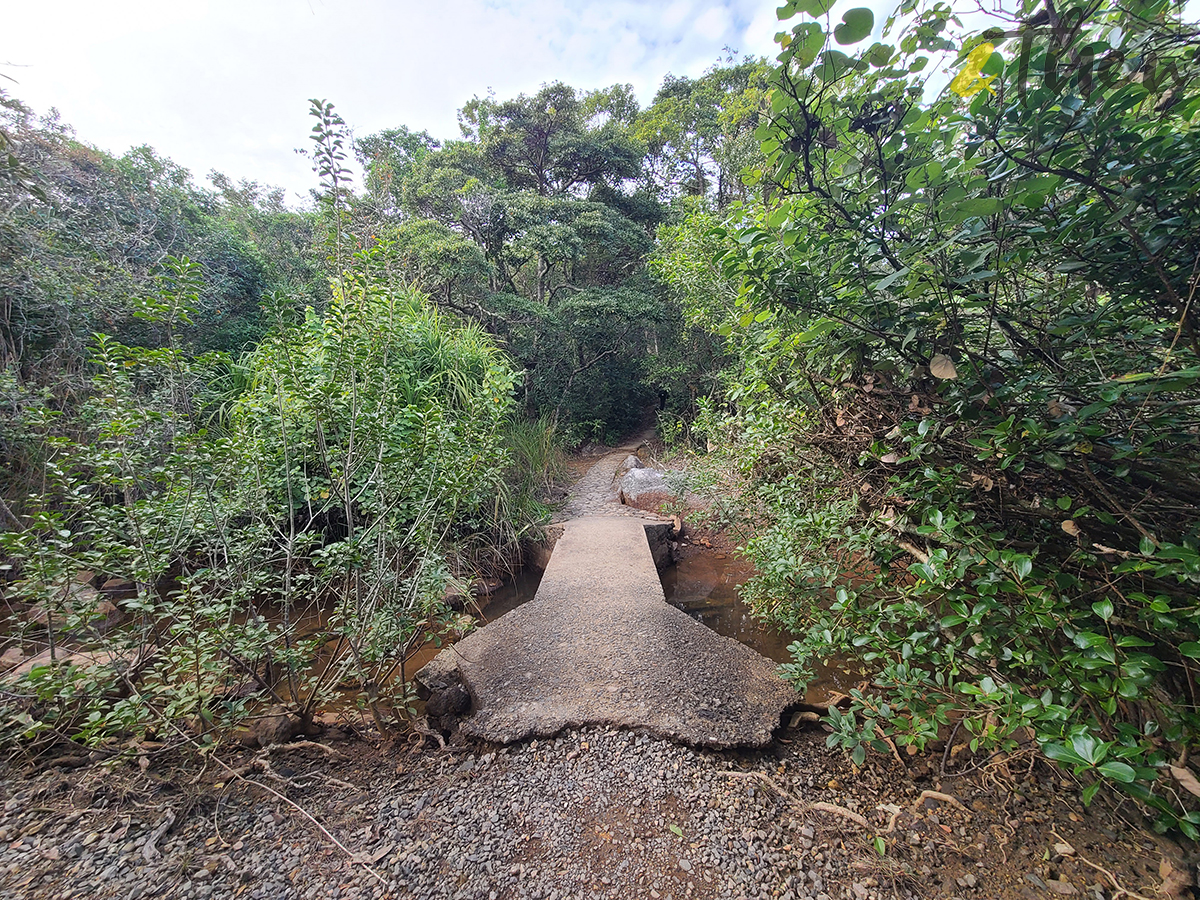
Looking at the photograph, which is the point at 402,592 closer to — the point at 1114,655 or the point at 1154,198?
the point at 1114,655

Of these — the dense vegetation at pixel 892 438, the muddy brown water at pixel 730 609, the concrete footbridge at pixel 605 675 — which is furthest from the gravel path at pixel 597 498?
the dense vegetation at pixel 892 438

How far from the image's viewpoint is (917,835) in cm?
116

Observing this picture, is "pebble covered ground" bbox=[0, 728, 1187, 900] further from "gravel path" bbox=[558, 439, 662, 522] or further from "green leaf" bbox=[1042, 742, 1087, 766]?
"gravel path" bbox=[558, 439, 662, 522]

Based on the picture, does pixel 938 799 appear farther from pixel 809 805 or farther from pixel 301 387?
pixel 301 387

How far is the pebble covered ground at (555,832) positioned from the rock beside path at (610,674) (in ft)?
0.38

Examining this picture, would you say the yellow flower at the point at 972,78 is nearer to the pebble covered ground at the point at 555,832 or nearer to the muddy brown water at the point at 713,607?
the pebble covered ground at the point at 555,832

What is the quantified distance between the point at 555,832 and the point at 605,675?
2.06 ft

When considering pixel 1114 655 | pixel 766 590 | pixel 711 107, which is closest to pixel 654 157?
pixel 711 107

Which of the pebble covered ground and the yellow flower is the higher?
the yellow flower

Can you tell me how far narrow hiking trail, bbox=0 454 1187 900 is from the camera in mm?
1003

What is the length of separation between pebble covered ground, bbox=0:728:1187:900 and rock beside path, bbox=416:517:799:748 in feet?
0.38

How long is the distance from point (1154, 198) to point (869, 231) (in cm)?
39

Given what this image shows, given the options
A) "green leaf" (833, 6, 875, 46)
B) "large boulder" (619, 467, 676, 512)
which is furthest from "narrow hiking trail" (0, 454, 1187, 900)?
"large boulder" (619, 467, 676, 512)

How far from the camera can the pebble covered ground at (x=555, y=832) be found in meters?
1.00
